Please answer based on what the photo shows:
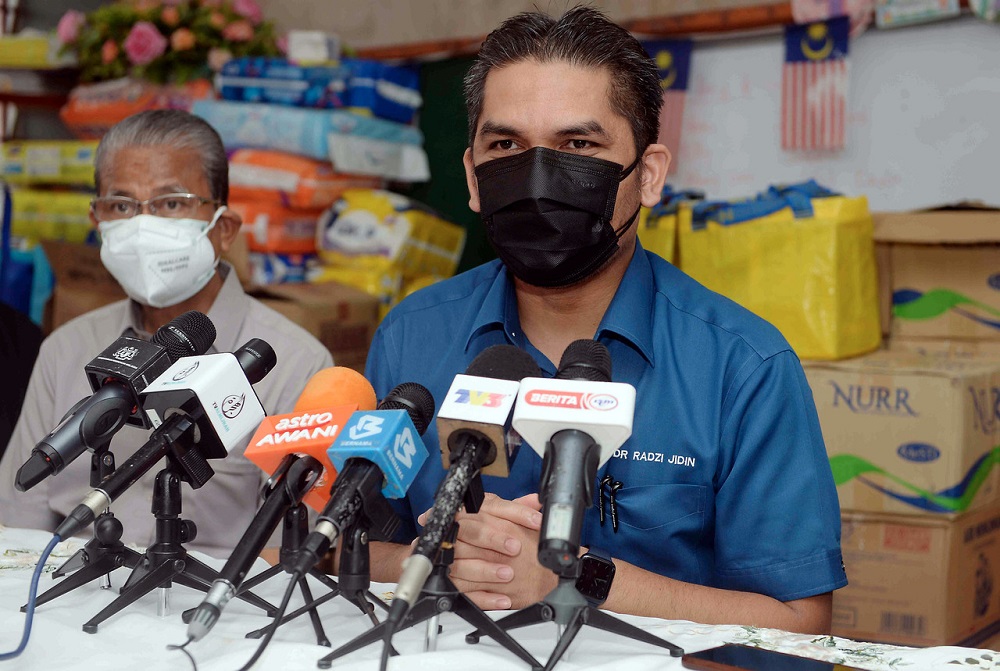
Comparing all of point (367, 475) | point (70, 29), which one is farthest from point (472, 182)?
point (70, 29)

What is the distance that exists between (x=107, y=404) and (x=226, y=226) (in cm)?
115

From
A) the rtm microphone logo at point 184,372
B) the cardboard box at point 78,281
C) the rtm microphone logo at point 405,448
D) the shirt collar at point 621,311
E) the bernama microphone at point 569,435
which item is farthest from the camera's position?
the cardboard box at point 78,281

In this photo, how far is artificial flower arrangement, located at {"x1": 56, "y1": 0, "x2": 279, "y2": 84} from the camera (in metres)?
4.20

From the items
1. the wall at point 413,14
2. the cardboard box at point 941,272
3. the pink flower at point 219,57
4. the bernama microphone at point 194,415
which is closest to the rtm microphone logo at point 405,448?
the bernama microphone at point 194,415

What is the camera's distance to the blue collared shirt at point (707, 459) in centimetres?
142

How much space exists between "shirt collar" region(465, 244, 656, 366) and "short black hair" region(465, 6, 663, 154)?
0.20 meters

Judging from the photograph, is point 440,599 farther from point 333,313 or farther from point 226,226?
point 333,313

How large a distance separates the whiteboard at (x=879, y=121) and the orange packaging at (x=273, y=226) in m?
1.45

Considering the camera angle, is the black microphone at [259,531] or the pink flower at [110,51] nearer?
the black microphone at [259,531]

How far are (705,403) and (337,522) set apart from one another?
0.74m

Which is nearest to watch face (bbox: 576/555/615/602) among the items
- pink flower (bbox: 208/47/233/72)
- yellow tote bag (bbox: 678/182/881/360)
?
yellow tote bag (bbox: 678/182/881/360)

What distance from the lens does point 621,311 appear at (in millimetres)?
1542

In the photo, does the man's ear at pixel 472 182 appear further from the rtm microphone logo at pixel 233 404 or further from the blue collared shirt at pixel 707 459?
the rtm microphone logo at pixel 233 404

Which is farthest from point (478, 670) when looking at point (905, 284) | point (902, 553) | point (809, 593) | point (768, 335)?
point (905, 284)
